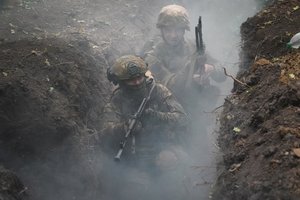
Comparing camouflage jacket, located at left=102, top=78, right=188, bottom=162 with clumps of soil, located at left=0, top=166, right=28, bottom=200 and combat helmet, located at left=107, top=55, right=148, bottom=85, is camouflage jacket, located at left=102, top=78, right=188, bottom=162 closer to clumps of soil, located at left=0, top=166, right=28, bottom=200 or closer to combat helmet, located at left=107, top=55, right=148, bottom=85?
combat helmet, located at left=107, top=55, right=148, bottom=85

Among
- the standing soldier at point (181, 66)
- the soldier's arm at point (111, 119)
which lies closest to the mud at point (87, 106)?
the soldier's arm at point (111, 119)

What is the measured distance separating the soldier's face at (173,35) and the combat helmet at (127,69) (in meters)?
2.26

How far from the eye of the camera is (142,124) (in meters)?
6.42

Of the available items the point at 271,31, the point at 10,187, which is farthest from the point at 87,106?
the point at 271,31

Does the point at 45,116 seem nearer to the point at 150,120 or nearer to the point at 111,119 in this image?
the point at 111,119

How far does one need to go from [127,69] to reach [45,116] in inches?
59.1

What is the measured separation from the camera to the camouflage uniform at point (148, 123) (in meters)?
6.48

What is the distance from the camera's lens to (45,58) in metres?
6.59

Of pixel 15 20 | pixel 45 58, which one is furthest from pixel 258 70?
pixel 15 20

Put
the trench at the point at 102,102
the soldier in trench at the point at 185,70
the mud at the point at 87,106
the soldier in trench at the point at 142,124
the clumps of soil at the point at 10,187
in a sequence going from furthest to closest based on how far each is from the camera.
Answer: the soldier in trench at the point at 185,70, the soldier in trench at the point at 142,124, the trench at the point at 102,102, the clumps of soil at the point at 10,187, the mud at the point at 87,106

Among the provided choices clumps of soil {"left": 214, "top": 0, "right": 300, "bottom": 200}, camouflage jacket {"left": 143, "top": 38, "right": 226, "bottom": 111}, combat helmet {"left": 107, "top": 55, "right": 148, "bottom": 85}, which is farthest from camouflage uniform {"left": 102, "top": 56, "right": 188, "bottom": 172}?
clumps of soil {"left": 214, "top": 0, "right": 300, "bottom": 200}

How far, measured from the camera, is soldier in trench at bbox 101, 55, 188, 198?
636cm

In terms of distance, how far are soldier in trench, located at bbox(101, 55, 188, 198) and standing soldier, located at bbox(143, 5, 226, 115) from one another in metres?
1.25

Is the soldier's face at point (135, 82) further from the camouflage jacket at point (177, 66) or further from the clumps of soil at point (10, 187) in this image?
the clumps of soil at point (10, 187)
